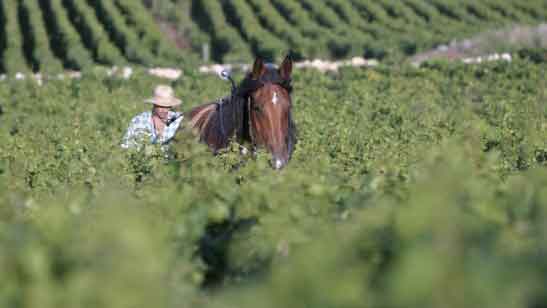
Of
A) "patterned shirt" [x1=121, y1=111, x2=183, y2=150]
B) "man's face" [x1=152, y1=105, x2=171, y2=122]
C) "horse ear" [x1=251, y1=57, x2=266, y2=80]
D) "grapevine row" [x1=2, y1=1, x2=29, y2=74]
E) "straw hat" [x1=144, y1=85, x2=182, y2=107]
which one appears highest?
"horse ear" [x1=251, y1=57, x2=266, y2=80]

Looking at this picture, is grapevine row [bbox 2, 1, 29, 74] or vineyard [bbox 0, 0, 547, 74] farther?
vineyard [bbox 0, 0, 547, 74]

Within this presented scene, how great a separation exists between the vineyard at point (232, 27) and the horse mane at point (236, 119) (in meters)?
28.9

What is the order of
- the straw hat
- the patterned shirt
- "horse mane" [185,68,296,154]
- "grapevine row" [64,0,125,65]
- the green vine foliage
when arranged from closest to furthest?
the green vine foliage
"horse mane" [185,68,296,154]
the patterned shirt
the straw hat
"grapevine row" [64,0,125,65]

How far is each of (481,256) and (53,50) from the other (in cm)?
4310

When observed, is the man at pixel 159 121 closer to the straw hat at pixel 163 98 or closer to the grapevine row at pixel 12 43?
the straw hat at pixel 163 98

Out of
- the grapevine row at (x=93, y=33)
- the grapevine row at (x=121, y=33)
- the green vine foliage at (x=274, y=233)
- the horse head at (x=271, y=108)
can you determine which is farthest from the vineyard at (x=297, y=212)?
the grapevine row at (x=121, y=33)

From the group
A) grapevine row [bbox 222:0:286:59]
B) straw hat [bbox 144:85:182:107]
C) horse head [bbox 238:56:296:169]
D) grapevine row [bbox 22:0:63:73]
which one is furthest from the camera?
grapevine row [bbox 222:0:286:59]

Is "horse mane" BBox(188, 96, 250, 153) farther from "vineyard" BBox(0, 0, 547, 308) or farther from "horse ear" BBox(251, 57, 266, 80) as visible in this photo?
"vineyard" BBox(0, 0, 547, 308)

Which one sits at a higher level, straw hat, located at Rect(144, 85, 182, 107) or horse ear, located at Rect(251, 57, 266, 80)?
horse ear, located at Rect(251, 57, 266, 80)

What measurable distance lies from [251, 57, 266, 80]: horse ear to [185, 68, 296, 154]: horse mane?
0.09 ft

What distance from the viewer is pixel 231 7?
50500mm

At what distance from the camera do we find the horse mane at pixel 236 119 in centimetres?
823

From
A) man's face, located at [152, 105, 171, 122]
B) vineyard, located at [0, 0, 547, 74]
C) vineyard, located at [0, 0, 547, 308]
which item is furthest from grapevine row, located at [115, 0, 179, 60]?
man's face, located at [152, 105, 171, 122]

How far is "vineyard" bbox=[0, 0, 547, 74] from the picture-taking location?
41.6 metres
